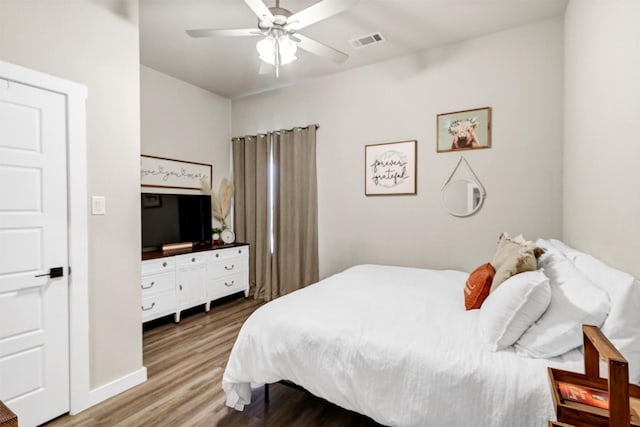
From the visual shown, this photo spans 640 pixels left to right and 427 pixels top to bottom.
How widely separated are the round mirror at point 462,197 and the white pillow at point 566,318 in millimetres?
1650

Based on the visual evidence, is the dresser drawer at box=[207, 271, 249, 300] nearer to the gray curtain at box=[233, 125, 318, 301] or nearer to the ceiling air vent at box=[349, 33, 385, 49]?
the gray curtain at box=[233, 125, 318, 301]

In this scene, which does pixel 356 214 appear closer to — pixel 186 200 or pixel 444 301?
pixel 444 301

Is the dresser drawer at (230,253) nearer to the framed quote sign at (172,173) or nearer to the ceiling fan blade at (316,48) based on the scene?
the framed quote sign at (172,173)

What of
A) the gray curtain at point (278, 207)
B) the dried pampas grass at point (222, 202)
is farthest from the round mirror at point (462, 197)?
the dried pampas grass at point (222, 202)

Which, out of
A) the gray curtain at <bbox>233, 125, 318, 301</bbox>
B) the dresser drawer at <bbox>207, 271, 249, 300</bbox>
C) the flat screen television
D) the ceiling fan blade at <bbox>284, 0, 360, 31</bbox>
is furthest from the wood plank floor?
the ceiling fan blade at <bbox>284, 0, 360, 31</bbox>

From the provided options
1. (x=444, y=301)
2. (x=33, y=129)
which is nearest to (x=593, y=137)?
(x=444, y=301)

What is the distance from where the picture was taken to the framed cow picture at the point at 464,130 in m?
2.98

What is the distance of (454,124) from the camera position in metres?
3.12

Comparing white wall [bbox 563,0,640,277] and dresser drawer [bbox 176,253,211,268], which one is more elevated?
white wall [bbox 563,0,640,277]

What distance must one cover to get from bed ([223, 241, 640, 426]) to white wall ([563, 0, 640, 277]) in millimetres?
310

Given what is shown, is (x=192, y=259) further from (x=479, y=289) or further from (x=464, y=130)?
(x=464, y=130)

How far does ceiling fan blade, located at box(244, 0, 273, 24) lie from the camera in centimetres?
177

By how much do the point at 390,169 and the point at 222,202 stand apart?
2.36 meters

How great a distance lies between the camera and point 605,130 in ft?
5.44
